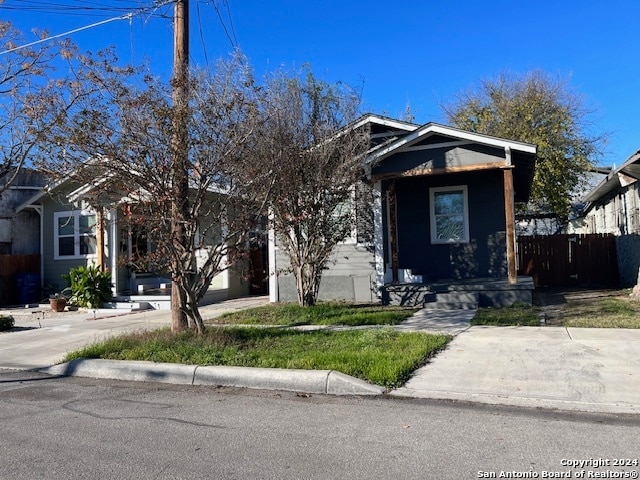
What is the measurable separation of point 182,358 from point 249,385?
1377mm

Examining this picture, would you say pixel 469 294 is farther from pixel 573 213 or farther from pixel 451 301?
pixel 573 213

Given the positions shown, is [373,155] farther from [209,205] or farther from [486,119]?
[486,119]

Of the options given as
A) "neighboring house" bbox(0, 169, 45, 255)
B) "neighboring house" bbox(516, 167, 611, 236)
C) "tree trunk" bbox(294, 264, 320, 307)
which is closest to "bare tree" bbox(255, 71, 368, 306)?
"tree trunk" bbox(294, 264, 320, 307)

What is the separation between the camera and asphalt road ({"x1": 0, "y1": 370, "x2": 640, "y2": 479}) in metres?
3.97

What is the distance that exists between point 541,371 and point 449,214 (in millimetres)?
8405

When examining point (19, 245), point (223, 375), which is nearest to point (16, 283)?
point (19, 245)

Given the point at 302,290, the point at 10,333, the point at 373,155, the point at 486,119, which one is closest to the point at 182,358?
the point at 302,290

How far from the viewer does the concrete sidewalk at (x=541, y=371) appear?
5473 mm

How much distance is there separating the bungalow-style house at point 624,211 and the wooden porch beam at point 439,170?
3.08m

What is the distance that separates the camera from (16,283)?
17.3m

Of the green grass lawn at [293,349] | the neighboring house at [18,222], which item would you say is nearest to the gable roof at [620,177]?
the green grass lawn at [293,349]

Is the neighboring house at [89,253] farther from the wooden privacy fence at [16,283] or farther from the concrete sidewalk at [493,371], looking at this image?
the concrete sidewalk at [493,371]

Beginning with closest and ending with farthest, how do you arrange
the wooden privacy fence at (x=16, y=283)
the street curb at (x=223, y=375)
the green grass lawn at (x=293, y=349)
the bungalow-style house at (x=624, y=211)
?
the street curb at (x=223, y=375) → the green grass lawn at (x=293, y=349) → the bungalow-style house at (x=624, y=211) → the wooden privacy fence at (x=16, y=283)

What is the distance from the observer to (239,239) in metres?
8.51
